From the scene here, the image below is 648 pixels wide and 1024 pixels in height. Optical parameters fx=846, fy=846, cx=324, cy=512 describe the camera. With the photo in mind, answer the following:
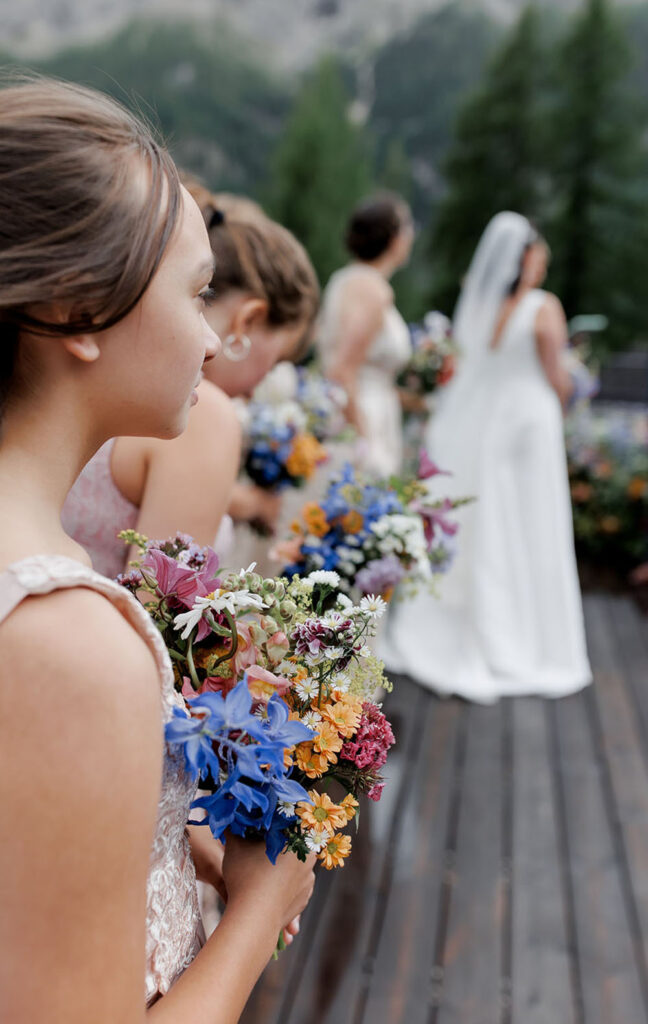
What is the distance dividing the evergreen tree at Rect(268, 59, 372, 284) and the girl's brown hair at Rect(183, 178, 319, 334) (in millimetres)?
14598

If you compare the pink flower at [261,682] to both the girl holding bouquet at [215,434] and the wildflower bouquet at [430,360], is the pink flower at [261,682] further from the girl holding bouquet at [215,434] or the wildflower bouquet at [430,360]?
the wildflower bouquet at [430,360]

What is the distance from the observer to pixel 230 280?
5.88 ft

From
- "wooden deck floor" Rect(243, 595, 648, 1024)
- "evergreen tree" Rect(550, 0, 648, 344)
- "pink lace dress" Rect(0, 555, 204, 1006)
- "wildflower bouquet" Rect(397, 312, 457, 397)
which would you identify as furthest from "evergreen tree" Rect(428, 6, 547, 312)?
"pink lace dress" Rect(0, 555, 204, 1006)

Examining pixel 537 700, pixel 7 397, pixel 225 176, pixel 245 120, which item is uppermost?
pixel 245 120

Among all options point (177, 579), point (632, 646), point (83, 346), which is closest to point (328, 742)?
point (177, 579)

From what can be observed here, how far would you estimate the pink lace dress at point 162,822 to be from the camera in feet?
2.11

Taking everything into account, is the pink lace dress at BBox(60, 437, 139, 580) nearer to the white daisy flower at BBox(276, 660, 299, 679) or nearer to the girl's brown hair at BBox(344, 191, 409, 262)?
the white daisy flower at BBox(276, 660, 299, 679)

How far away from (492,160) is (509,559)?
60.5 ft

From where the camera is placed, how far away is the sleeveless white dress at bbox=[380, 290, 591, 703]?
430 centimetres

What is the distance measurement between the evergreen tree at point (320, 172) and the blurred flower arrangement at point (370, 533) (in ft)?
47.8

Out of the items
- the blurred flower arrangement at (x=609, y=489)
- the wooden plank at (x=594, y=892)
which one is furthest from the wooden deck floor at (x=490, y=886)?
the blurred flower arrangement at (x=609, y=489)

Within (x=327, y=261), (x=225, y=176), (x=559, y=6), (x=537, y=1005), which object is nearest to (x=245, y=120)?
(x=225, y=176)

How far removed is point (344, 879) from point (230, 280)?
1.93m

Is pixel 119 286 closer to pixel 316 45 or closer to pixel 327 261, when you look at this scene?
pixel 327 261
